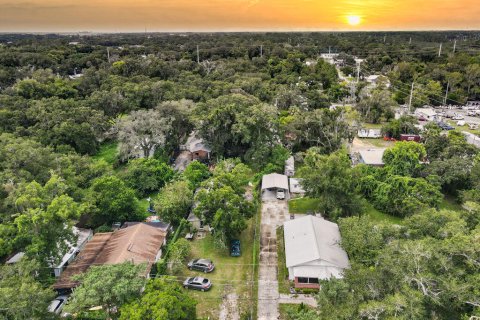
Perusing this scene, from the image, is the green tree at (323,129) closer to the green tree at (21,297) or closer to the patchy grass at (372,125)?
the patchy grass at (372,125)

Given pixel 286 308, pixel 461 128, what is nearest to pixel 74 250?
pixel 286 308

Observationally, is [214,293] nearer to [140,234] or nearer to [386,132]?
[140,234]

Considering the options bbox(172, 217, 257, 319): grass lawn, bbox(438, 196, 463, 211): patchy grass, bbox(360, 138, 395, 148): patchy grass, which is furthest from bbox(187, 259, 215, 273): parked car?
bbox(360, 138, 395, 148): patchy grass

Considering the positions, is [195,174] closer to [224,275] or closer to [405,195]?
[224,275]

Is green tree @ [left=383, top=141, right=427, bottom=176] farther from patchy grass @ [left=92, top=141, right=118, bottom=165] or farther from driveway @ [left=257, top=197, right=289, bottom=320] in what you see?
patchy grass @ [left=92, top=141, right=118, bottom=165]

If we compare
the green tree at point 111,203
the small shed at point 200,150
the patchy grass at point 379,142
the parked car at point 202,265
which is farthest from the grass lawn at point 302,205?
the patchy grass at point 379,142
